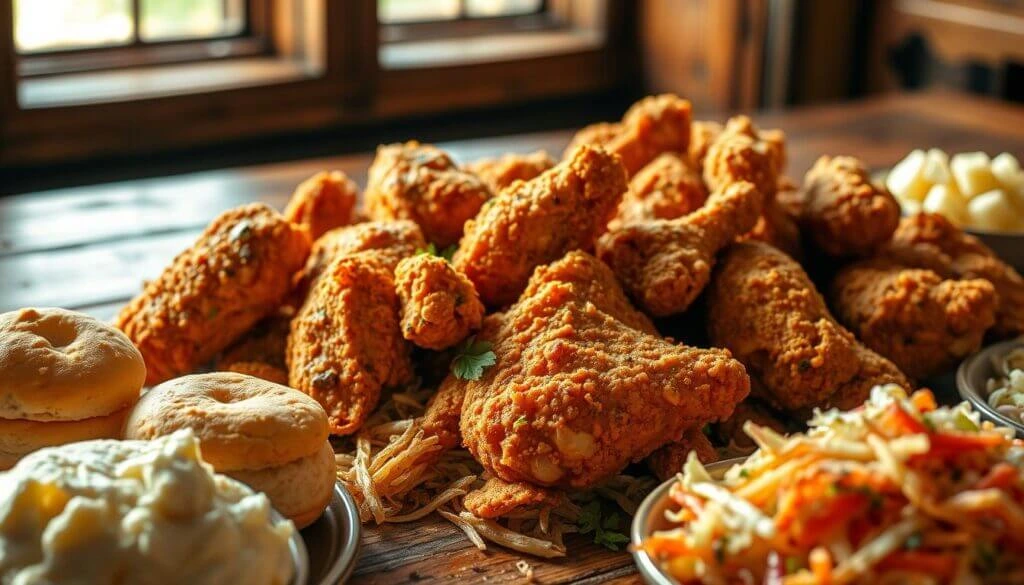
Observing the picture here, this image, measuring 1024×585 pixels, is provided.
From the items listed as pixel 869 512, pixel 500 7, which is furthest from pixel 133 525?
pixel 500 7

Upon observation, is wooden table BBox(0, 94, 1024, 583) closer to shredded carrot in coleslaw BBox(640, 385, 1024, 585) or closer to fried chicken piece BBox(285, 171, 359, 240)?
shredded carrot in coleslaw BBox(640, 385, 1024, 585)

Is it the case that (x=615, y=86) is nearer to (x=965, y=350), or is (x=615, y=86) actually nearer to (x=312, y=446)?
(x=965, y=350)

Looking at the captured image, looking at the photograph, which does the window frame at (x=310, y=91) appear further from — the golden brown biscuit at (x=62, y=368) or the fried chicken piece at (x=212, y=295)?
the golden brown biscuit at (x=62, y=368)

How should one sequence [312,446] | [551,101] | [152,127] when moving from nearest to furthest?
[312,446] → [152,127] → [551,101]

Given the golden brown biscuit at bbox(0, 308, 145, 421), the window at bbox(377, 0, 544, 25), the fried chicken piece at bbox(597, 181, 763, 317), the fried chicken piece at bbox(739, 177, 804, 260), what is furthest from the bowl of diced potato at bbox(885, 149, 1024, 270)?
the window at bbox(377, 0, 544, 25)

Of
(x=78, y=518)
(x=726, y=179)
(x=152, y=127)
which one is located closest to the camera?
(x=78, y=518)

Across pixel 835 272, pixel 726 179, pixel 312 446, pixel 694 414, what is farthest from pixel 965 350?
pixel 312 446
